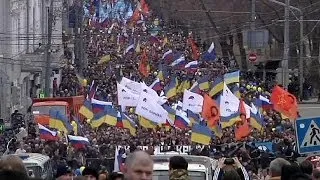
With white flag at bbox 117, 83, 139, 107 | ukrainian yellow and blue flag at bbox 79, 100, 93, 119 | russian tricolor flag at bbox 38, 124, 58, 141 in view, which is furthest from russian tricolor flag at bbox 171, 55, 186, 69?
russian tricolor flag at bbox 38, 124, 58, 141

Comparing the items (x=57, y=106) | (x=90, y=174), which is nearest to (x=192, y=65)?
(x=57, y=106)

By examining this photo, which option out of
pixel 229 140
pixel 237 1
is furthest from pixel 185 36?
pixel 229 140

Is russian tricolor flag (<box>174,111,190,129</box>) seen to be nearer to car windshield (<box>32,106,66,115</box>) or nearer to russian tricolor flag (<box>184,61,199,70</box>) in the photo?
car windshield (<box>32,106,66,115</box>)

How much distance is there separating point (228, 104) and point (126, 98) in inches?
122

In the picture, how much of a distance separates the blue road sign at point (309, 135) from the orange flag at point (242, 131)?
517 inches

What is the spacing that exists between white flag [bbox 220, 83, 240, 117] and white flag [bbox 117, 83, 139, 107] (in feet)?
7.84

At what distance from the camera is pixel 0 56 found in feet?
167

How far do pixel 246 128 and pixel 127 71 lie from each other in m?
37.1

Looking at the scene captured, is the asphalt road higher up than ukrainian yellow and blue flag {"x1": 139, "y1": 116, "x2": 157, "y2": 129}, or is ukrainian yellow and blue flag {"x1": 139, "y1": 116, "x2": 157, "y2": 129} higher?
the asphalt road

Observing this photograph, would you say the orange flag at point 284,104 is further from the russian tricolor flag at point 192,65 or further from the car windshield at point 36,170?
the russian tricolor flag at point 192,65

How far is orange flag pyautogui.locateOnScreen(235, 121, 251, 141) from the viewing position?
29.0m

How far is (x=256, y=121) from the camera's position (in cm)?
3070

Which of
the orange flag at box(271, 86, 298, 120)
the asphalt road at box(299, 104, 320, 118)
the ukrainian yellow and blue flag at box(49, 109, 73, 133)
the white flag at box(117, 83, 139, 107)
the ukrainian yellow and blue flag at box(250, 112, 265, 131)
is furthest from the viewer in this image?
the asphalt road at box(299, 104, 320, 118)

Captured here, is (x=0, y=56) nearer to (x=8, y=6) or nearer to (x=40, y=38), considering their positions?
(x=8, y=6)
